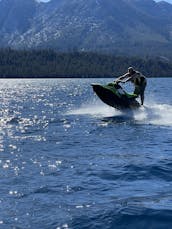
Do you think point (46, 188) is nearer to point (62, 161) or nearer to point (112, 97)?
point (62, 161)

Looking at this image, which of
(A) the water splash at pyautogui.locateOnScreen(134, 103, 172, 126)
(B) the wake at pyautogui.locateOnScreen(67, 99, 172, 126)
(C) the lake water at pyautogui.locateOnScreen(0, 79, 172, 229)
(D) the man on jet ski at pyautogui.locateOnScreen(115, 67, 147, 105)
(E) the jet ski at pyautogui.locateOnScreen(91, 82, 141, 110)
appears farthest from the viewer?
(D) the man on jet ski at pyautogui.locateOnScreen(115, 67, 147, 105)

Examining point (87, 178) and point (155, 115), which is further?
point (155, 115)

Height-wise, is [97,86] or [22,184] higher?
[97,86]

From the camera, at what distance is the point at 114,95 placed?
33750 mm

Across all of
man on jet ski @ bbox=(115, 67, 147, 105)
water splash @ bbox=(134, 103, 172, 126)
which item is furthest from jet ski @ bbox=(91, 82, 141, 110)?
water splash @ bbox=(134, 103, 172, 126)

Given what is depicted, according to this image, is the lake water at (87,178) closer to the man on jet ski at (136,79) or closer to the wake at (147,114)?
the wake at (147,114)

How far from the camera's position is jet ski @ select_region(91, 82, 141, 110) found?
33.8 meters

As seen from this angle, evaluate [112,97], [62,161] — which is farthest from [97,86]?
[62,161]

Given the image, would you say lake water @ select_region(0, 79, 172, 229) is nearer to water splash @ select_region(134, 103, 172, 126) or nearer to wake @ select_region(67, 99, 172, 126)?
water splash @ select_region(134, 103, 172, 126)

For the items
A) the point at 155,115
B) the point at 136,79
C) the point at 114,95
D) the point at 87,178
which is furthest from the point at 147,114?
the point at 87,178

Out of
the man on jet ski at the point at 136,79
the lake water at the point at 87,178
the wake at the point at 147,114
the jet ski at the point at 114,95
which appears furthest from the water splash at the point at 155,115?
the lake water at the point at 87,178

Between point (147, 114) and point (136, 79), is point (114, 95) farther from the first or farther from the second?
point (147, 114)

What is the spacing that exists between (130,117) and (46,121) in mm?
5973

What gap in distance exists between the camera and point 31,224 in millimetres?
11102
